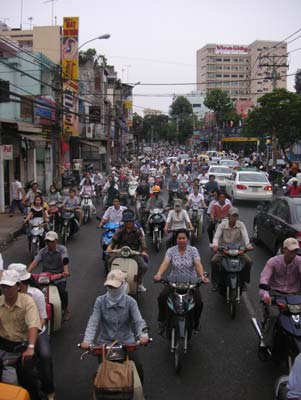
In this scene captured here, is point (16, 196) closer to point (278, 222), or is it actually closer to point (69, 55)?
point (278, 222)

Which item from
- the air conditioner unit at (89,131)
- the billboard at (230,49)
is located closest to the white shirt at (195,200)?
the air conditioner unit at (89,131)

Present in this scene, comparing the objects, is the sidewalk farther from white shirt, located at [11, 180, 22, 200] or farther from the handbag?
the handbag

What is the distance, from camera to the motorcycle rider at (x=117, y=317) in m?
5.03

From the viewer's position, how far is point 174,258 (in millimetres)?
7117

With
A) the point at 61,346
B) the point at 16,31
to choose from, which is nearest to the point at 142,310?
the point at 61,346

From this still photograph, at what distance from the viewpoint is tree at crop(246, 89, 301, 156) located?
3459 cm

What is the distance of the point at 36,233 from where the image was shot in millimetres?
11789

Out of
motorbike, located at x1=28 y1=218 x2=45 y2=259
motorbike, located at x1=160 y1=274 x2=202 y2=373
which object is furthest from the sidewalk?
motorbike, located at x1=160 y1=274 x2=202 y2=373

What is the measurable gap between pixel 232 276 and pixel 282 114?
2953cm

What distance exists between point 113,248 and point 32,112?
69.9 feet

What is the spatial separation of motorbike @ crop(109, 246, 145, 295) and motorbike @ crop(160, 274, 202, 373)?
1.69m

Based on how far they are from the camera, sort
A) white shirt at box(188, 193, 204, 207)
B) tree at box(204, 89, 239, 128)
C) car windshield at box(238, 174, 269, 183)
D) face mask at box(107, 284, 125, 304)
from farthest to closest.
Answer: tree at box(204, 89, 239, 128), car windshield at box(238, 174, 269, 183), white shirt at box(188, 193, 204, 207), face mask at box(107, 284, 125, 304)

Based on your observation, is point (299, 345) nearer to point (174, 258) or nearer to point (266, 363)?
point (266, 363)

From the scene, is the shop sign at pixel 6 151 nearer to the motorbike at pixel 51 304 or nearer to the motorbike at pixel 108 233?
the motorbike at pixel 108 233
